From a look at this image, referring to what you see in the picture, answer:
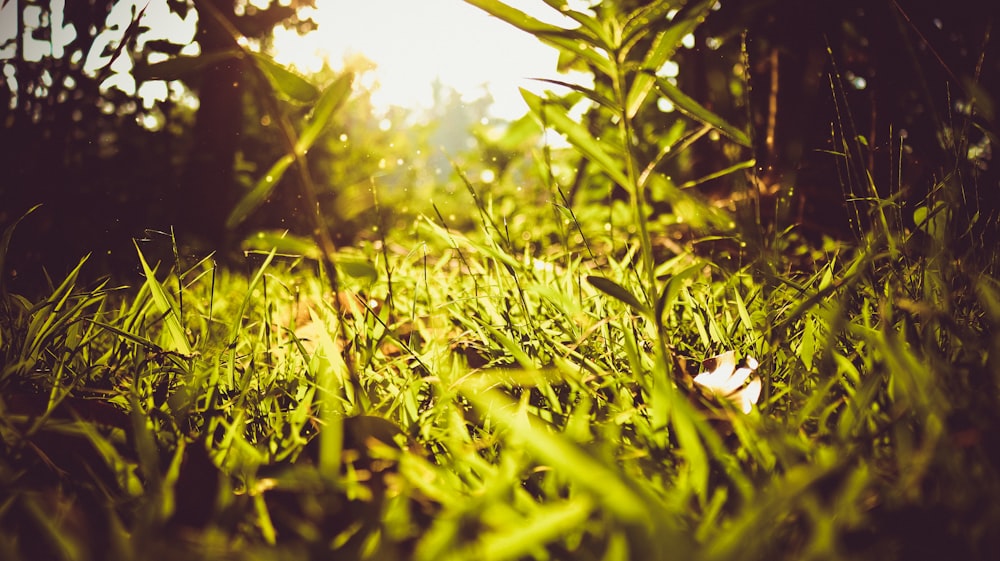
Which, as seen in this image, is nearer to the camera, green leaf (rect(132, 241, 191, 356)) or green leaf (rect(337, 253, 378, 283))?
green leaf (rect(337, 253, 378, 283))

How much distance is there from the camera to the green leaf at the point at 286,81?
21.4 inches

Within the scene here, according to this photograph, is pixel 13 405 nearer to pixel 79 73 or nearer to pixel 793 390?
pixel 793 390

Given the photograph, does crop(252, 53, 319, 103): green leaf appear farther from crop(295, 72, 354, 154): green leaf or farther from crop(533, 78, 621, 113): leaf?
crop(533, 78, 621, 113): leaf

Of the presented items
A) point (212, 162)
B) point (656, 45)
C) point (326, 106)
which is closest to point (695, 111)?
point (656, 45)

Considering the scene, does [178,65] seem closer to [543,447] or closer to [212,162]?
[543,447]

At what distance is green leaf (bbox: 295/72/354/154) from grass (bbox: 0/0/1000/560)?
0.12 meters

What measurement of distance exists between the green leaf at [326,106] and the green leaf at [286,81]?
0.06ft

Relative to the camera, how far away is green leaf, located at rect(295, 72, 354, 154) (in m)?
0.56

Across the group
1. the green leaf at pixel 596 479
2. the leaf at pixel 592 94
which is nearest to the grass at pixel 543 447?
the green leaf at pixel 596 479

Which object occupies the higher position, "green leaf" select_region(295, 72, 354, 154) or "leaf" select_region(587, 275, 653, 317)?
"green leaf" select_region(295, 72, 354, 154)

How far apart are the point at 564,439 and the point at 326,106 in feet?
1.43

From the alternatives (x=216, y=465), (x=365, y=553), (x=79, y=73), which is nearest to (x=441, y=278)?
(x=216, y=465)

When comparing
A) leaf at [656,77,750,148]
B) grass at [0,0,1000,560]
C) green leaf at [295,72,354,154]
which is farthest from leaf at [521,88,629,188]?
green leaf at [295,72,354,154]

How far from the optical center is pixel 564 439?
0.48 meters
